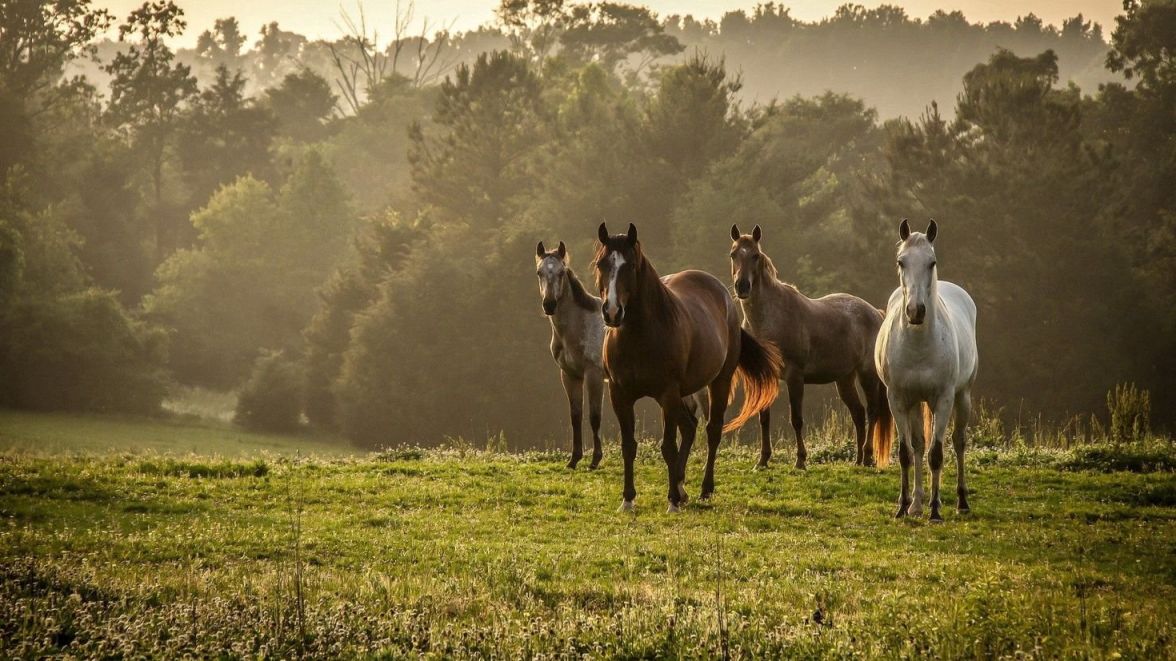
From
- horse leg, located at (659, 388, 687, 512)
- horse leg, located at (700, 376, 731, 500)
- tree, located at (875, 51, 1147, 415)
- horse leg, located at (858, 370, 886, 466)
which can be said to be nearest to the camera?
horse leg, located at (659, 388, 687, 512)

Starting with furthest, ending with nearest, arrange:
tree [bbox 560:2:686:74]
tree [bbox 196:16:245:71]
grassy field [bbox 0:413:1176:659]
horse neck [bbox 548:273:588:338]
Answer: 1. tree [bbox 196:16:245:71]
2. tree [bbox 560:2:686:74]
3. horse neck [bbox 548:273:588:338]
4. grassy field [bbox 0:413:1176:659]

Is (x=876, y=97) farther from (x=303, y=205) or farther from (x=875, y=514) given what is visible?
(x=875, y=514)

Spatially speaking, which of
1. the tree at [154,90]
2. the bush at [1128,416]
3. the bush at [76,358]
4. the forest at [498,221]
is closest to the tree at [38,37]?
the forest at [498,221]

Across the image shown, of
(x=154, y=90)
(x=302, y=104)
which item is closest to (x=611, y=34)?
(x=302, y=104)

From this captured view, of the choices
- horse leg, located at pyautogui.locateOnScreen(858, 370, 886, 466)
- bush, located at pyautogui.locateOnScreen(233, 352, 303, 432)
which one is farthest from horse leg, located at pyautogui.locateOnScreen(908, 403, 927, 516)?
bush, located at pyautogui.locateOnScreen(233, 352, 303, 432)

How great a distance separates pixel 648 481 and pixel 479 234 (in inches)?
1642

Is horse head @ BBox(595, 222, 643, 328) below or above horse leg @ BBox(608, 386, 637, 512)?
above

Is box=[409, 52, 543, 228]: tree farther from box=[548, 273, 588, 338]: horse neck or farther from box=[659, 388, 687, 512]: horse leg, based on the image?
box=[659, 388, 687, 512]: horse leg

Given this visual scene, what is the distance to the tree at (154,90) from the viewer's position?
69.8 m

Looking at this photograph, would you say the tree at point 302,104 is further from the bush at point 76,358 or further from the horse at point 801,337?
the horse at point 801,337

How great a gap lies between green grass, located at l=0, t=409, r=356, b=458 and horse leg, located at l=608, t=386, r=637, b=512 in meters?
21.5

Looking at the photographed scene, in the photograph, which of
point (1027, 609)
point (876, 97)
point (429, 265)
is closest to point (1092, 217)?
point (429, 265)

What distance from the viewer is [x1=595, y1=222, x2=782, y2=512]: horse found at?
1130 centimetres

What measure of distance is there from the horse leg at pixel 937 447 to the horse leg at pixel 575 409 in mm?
5740
